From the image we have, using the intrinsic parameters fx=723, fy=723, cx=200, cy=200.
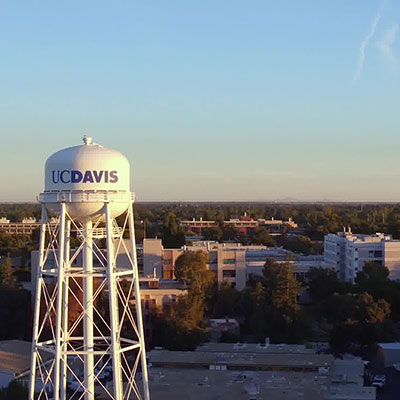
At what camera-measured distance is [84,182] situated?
21.2 meters

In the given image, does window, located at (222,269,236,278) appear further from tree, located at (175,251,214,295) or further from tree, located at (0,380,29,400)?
tree, located at (0,380,29,400)

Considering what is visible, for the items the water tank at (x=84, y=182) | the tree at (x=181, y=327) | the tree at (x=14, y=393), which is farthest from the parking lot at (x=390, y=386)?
the water tank at (x=84, y=182)

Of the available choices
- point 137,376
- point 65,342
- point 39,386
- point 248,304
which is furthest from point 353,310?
point 65,342

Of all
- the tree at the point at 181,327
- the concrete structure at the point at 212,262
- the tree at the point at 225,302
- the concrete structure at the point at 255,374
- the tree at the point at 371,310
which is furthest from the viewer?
the concrete structure at the point at 212,262

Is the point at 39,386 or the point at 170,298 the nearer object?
the point at 39,386

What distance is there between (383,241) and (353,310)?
22.3m

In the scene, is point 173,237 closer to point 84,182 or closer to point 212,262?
point 212,262

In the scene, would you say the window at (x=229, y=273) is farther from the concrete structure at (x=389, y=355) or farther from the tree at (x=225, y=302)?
the concrete structure at (x=389, y=355)

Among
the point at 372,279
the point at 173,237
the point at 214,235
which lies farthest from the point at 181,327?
the point at 214,235

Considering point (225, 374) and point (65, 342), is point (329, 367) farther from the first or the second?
point (65, 342)

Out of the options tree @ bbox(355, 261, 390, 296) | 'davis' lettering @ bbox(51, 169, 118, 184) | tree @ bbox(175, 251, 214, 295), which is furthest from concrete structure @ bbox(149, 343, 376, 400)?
tree @ bbox(175, 251, 214, 295)

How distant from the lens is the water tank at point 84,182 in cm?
2116

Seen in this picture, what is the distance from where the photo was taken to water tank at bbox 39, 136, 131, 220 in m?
21.2

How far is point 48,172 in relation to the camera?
2162cm
